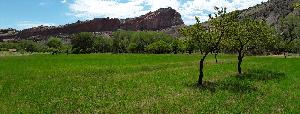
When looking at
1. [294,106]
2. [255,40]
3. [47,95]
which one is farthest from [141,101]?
[255,40]

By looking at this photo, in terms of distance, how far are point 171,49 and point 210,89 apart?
15616cm

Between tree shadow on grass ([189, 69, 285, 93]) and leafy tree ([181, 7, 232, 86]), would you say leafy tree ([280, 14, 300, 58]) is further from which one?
leafy tree ([181, 7, 232, 86])

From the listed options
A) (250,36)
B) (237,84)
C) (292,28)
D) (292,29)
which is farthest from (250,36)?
(292,29)

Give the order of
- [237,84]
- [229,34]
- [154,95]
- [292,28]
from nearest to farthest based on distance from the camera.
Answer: [154,95] → [237,84] → [229,34] → [292,28]

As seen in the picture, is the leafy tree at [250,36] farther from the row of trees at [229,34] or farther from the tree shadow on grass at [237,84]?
the tree shadow on grass at [237,84]

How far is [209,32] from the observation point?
47.9m

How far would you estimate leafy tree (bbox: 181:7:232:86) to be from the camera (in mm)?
46969

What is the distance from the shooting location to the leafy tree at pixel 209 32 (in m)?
47.0

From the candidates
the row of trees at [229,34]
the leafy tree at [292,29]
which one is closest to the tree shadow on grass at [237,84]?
the row of trees at [229,34]

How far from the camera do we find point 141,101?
113ft

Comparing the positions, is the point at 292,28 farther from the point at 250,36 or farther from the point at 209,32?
the point at 209,32

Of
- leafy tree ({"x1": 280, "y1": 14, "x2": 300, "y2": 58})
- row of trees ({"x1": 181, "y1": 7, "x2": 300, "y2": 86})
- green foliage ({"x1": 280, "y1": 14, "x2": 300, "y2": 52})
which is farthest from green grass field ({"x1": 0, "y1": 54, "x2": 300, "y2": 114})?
leafy tree ({"x1": 280, "y1": 14, "x2": 300, "y2": 58})

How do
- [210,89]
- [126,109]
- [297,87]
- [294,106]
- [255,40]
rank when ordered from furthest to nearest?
[255,40] < [297,87] < [210,89] < [294,106] < [126,109]

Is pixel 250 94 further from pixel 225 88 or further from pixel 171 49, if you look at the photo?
pixel 171 49
